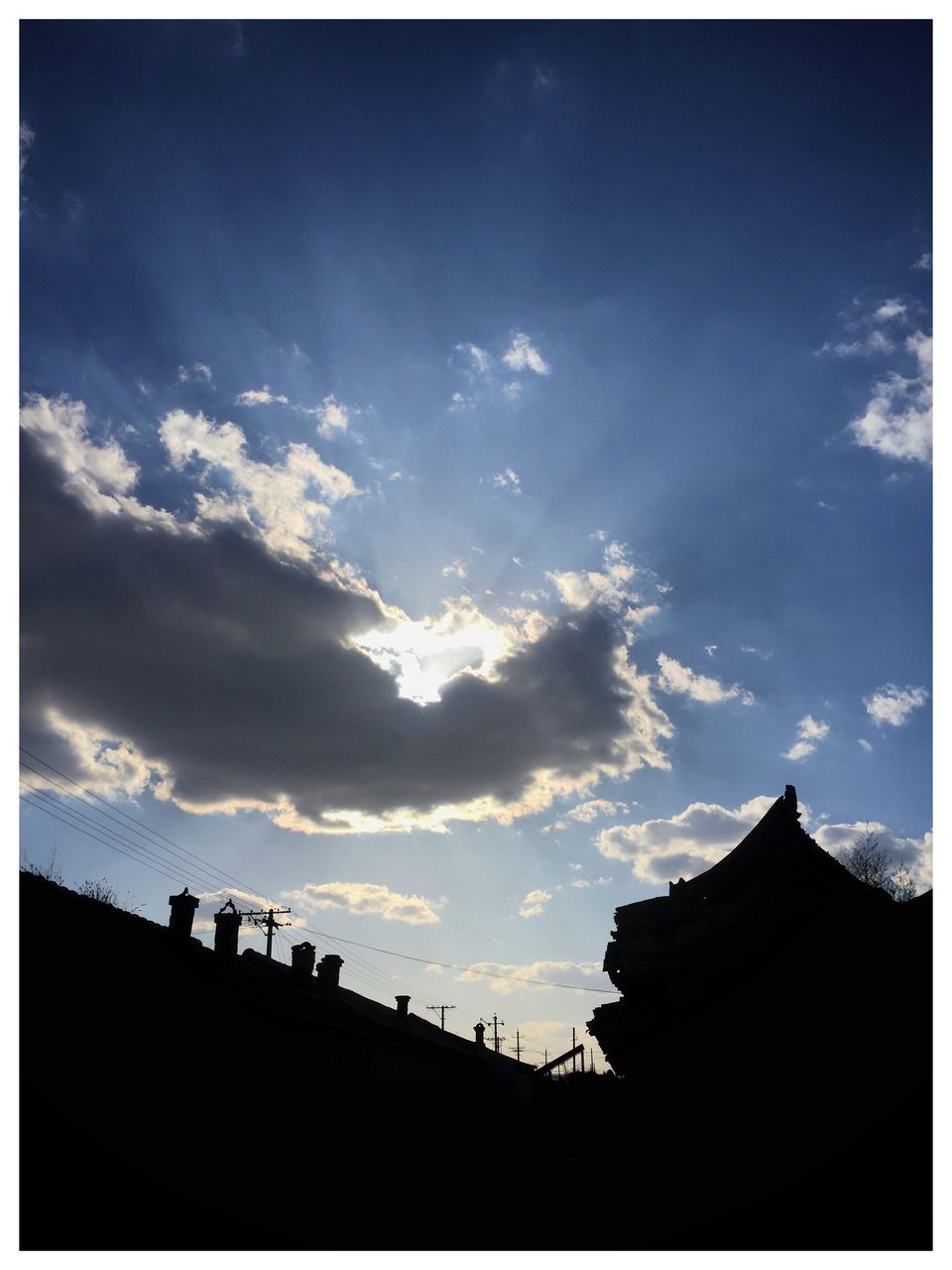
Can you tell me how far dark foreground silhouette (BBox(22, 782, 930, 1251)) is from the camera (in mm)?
4867

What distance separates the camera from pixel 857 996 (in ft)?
16.2

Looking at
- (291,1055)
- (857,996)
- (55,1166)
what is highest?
(857,996)

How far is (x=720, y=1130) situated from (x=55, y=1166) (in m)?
7.11

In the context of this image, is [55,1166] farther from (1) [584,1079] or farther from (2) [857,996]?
(1) [584,1079]

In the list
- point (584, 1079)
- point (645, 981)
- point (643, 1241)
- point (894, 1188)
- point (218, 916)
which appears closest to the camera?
point (894, 1188)

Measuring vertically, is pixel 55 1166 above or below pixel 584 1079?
above

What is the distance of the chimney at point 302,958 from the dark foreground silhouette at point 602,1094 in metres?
7.47

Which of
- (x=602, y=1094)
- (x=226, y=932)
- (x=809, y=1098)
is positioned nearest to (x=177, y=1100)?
(x=602, y=1094)

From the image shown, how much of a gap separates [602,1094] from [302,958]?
56.0 feet

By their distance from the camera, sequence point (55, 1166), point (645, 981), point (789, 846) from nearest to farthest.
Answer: point (55, 1166) < point (789, 846) < point (645, 981)

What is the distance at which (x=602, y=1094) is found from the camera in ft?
36.4

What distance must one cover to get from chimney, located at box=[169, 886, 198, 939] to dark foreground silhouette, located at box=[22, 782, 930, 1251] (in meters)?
0.05

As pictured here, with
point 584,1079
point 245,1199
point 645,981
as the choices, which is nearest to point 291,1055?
point 245,1199

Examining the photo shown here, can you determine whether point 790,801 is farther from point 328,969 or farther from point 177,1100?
point 328,969
